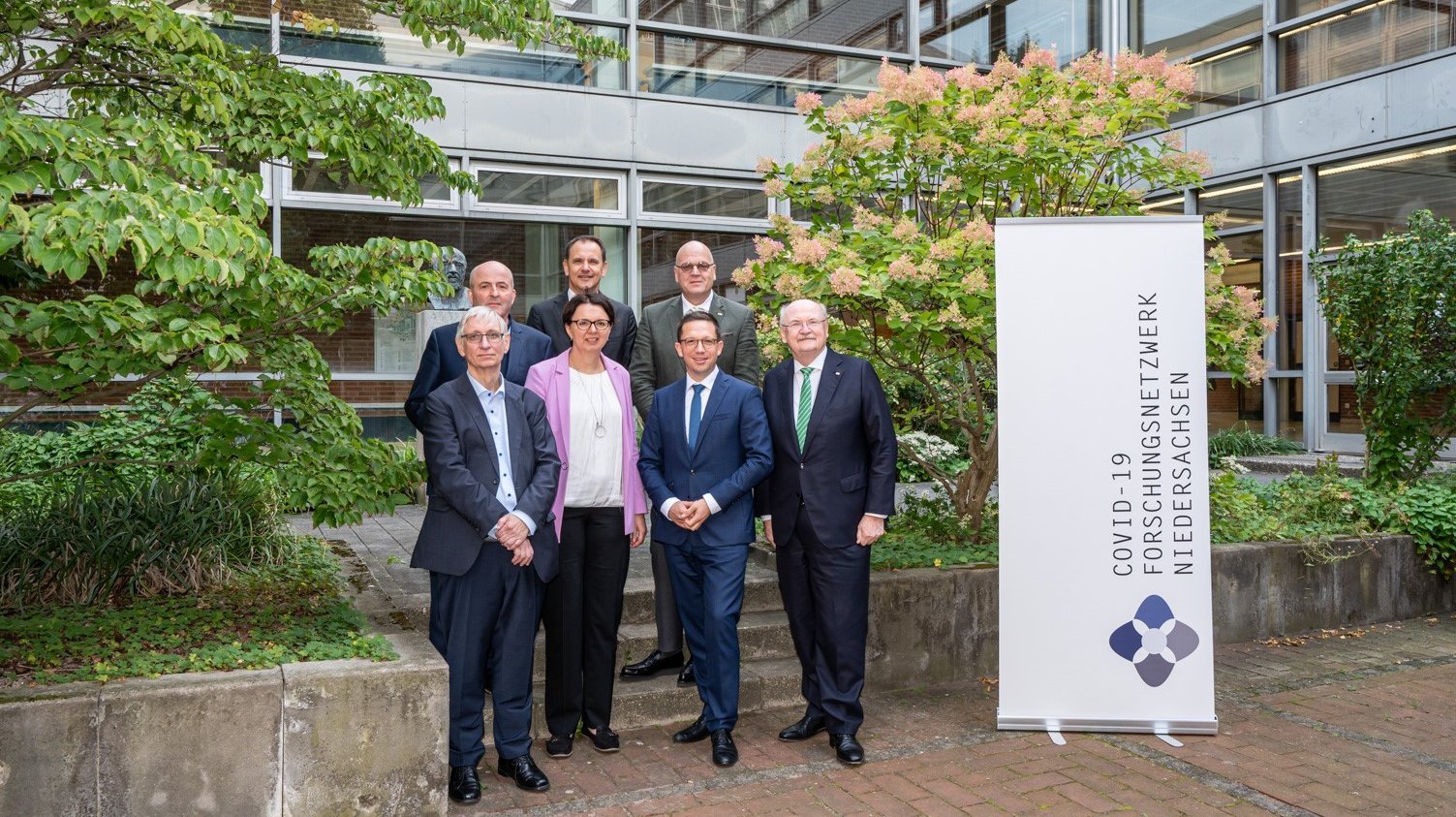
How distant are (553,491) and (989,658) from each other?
2.83m

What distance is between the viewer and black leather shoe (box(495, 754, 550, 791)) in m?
4.37

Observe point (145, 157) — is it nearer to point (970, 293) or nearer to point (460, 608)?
point (460, 608)

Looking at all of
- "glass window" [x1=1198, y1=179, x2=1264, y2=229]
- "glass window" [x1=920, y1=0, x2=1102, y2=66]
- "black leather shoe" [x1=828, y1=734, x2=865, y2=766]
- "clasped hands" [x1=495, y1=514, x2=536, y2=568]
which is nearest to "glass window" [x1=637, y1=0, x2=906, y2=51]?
"glass window" [x1=920, y1=0, x2=1102, y2=66]

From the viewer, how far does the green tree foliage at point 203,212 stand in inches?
118

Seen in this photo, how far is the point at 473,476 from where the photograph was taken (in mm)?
4340

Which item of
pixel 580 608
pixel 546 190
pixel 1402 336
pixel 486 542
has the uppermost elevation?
pixel 546 190

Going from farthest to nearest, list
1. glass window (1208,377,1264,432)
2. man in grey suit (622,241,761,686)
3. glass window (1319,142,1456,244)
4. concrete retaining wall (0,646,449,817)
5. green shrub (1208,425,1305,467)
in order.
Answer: glass window (1208,377,1264,432)
green shrub (1208,425,1305,467)
glass window (1319,142,1456,244)
man in grey suit (622,241,761,686)
concrete retaining wall (0,646,449,817)

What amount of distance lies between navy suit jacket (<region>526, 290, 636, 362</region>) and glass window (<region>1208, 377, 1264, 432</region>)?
11585 mm

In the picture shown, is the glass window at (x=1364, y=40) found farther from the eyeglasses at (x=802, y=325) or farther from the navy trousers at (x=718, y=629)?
the navy trousers at (x=718, y=629)

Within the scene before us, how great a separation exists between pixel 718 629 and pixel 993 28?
1148 cm

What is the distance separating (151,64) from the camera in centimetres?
452

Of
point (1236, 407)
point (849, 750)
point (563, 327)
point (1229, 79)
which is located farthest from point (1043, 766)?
point (1229, 79)

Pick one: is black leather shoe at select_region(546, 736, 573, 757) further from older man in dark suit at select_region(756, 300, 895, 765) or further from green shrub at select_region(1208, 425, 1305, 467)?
green shrub at select_region(1208, 425, 1305, 467)

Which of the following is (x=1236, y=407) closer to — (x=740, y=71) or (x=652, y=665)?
(x=740, y=71)
